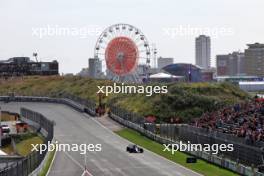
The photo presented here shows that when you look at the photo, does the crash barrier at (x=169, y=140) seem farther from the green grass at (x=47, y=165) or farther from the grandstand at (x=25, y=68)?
the grandstand at (x=25, y=68)

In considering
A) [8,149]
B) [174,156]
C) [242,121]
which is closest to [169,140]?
[174,156]

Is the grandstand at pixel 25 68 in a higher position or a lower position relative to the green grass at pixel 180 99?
higher

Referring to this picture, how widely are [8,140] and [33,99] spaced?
146 feet

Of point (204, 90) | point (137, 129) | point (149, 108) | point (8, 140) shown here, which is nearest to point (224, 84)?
point (204, 90)

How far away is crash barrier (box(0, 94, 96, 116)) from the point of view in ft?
298

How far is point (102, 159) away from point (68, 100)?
2063 inches

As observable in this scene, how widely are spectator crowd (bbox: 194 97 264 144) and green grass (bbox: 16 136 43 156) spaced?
1680 cm

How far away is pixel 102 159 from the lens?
52.3 metres

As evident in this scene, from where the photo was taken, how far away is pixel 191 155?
53156 mm

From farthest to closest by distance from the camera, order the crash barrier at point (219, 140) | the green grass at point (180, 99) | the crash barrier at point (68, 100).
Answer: the crash barrier at point (68, 100)
the green grass at point (180, 99)
the crash barrier at point (219, 140)

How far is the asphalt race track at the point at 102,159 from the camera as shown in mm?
45356

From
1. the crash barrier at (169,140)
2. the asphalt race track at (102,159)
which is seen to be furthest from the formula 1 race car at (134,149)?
the crash barrier at (169,140)

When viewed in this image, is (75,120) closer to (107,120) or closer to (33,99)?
(107,120)

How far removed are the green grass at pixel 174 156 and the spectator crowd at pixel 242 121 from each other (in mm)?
3127
